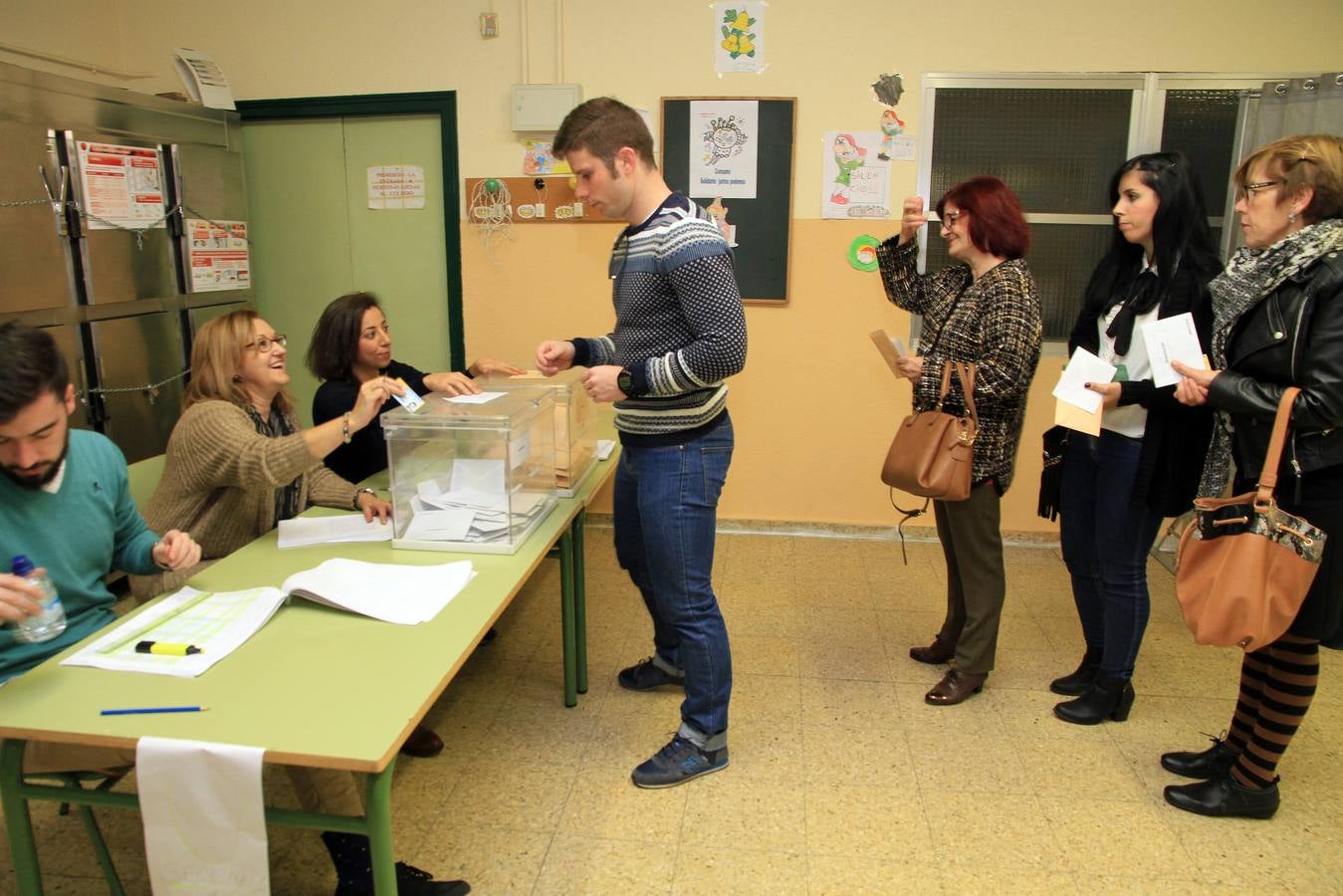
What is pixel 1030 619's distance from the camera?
10.6 feet

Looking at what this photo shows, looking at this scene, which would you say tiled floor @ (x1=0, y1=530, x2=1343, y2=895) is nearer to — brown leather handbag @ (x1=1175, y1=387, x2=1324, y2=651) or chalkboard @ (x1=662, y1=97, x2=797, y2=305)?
brown leather handbag @ (x1=1175, y1=387, x2=1324, y2=651)

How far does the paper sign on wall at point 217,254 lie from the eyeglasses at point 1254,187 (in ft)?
12.0

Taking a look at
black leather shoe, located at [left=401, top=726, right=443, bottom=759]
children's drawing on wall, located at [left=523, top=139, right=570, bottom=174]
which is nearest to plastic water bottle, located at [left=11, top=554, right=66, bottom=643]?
black leather shoe, located at [left=401, top=726, right=443, bottom=759]

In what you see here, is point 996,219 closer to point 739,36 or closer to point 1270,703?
point 1270,703

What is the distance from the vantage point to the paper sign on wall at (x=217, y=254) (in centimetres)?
368

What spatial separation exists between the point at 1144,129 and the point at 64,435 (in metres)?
3.84

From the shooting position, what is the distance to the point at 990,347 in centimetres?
235

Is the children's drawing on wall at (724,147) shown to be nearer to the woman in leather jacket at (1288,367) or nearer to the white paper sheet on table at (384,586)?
the woman in leather jacket at (1288,367)

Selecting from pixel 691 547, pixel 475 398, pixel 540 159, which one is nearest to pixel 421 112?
pixel 540 159

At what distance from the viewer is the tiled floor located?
6.35 feet

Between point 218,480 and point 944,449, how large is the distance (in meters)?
1.77

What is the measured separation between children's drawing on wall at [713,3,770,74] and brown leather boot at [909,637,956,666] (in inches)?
94.8

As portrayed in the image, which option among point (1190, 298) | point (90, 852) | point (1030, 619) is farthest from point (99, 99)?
point (1030, 619)

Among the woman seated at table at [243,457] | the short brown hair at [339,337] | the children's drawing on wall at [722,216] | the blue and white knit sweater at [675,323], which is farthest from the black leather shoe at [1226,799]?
the children's drawing on wall at [722,216]
